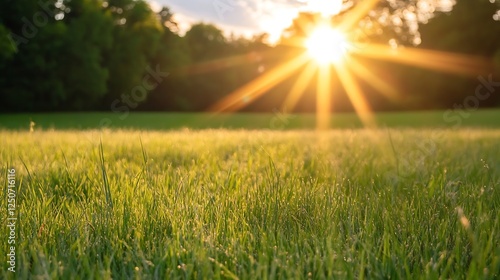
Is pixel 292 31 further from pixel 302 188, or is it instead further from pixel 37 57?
pixel 302 188

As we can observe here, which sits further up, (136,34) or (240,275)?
(136,34)

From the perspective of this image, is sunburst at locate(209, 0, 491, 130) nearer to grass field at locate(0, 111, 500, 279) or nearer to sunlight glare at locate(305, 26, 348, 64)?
sunlight glare at locate(305, 26, 348, 64)

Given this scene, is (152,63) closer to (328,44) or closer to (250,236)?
(328,44)

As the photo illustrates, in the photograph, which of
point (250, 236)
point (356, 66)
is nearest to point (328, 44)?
point (356, 66)

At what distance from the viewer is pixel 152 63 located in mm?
56250

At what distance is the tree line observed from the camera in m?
37.2

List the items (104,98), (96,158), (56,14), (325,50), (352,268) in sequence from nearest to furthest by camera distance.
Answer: (352,268) → (96,158) → (325,50) → (56,14) → (104,98)

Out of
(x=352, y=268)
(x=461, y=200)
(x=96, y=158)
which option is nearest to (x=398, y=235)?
(x=352, y=268)

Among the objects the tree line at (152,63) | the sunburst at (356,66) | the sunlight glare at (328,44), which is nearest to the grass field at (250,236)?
the sunlight glare at (328,44)

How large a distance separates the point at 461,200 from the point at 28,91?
40.3 m

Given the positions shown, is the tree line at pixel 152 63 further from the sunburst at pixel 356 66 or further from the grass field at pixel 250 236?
the grass field at pixel 250 236

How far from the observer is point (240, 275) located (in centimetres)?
164

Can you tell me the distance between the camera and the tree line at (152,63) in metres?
37.2

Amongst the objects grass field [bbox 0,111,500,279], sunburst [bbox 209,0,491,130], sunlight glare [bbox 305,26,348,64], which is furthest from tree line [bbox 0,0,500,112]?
grass field [bbox 0,111,500,279]
